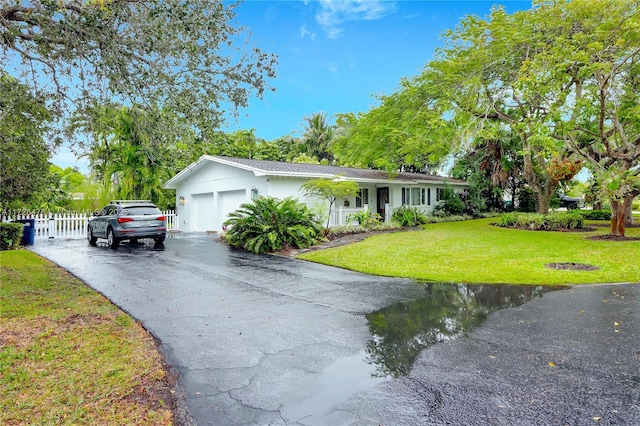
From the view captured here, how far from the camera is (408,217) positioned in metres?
19.6

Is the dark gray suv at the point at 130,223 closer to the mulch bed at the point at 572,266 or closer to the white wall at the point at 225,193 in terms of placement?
the white wall at the point at 225,193

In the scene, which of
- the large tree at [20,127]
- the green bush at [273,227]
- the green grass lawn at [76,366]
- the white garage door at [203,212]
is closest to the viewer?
the green grass lawn at [76,366]

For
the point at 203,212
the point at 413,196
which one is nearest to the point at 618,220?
the point at 413,196

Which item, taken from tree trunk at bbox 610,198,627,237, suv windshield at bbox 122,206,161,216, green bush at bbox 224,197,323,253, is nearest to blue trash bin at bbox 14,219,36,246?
suv windshield at bbox 122,206,161,216

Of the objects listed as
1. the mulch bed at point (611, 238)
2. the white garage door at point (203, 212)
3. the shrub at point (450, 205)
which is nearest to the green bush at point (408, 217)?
the shrub at point (450, 205)

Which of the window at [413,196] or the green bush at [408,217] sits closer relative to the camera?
the green bush at [408,217]

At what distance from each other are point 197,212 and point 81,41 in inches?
662

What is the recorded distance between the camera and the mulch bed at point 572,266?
8.73 m

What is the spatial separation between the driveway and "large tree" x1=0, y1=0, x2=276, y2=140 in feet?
11.3

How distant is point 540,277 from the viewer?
8039 millimetres

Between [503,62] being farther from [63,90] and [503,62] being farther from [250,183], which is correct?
[63,90]

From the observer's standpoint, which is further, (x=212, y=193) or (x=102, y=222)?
(x=212, y=193)

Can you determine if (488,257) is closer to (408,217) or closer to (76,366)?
(408,217)

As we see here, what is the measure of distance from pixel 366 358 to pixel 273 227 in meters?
9.71
